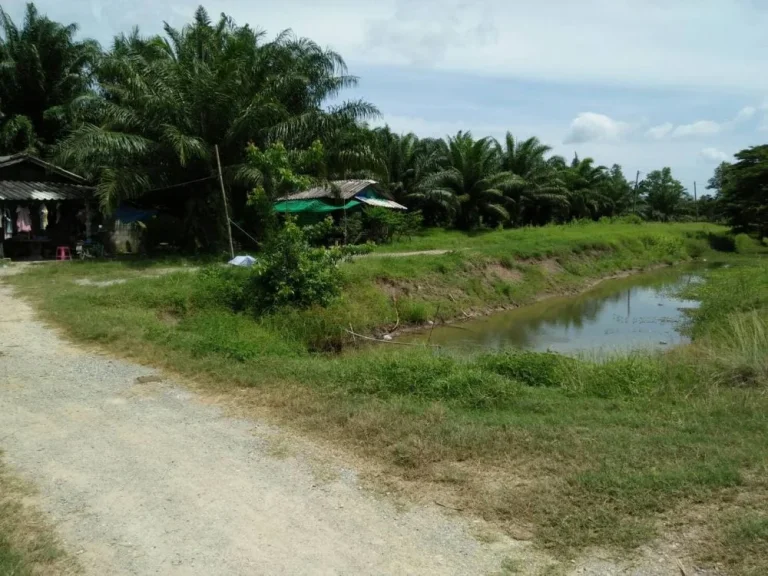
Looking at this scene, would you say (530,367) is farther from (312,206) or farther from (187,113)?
(312,206)

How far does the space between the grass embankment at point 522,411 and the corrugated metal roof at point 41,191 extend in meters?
6.15

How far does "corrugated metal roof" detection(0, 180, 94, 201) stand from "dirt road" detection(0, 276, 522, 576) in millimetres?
13661

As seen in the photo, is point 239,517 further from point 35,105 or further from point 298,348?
point 35,105

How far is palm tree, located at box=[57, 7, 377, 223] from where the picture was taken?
18.2m

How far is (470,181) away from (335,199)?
1210cm

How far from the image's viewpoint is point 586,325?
17047mm

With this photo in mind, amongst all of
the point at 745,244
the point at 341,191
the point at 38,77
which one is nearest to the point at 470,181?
the point at 341,191

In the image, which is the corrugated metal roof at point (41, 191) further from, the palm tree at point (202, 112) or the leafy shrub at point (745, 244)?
the leafy shrub at point (745, 244)

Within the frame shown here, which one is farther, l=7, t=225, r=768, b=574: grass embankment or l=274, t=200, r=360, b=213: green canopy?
l=274, t=200, r=360, b=213: green canopy

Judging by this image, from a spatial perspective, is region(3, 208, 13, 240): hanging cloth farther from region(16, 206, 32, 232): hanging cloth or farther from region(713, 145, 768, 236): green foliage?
region(713, 145, 768, 236): green foliage

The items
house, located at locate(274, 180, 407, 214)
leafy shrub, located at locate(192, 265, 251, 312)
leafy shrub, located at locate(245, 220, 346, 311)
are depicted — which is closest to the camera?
leafy shrub, located at locate(245, 220, 346, 311)

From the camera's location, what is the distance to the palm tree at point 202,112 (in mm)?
18219

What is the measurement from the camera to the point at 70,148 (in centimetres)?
1777

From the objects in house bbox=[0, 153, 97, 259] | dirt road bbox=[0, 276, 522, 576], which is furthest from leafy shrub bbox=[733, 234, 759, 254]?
dirt road bbox=[0, 276, 522, 576]
